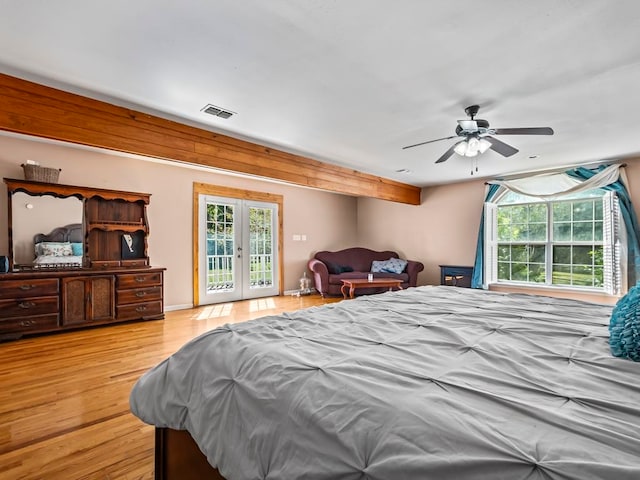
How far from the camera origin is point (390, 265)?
7.08 meters

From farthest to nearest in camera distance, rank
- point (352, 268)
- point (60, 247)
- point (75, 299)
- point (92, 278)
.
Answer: point (352, 268), point (60, 247), point (92, 278), point (75, 299)

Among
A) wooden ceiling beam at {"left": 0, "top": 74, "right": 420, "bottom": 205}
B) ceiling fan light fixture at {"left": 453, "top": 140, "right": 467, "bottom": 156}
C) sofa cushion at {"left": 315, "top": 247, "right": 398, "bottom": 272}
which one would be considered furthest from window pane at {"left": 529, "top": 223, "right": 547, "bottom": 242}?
wooden ceiling beam at {"left": 0, "top": 74, "right": 420, "bottom": 205}

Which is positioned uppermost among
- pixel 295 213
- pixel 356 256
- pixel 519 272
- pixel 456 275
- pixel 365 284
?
pixel 295 213

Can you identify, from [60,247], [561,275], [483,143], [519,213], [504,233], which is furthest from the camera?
[504,233]

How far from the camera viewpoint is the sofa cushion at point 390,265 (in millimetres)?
6953

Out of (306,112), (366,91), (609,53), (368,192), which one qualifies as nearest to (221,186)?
(368,192)

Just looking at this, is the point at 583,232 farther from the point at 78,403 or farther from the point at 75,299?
the point at 75,299

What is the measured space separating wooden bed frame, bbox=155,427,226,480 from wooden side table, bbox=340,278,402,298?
4.78m

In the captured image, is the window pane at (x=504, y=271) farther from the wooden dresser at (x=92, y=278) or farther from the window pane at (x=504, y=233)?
the wooden dresser at (x=92, y=278)

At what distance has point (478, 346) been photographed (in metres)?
1.24

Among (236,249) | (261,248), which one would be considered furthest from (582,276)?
(236,249)

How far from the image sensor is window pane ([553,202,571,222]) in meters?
5.35

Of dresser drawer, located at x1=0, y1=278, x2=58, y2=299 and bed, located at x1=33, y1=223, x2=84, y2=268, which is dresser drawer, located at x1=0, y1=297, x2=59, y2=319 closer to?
dresser drawer, located at x1=0, y1=278, x2=58, y2=299

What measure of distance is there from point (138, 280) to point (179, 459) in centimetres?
379
